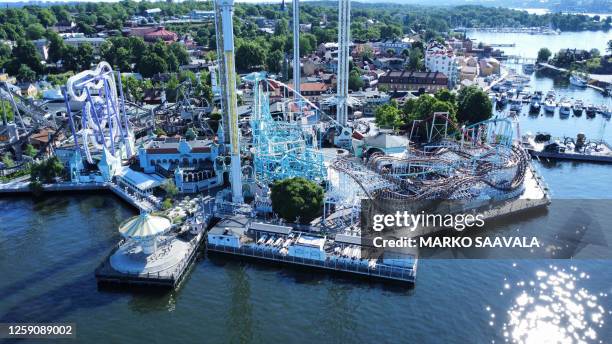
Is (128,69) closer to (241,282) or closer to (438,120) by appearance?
(438,120)

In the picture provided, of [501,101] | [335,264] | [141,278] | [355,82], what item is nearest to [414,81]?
[355,82]

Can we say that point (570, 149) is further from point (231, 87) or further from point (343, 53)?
point (231, 87)

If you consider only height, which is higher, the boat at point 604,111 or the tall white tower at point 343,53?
the tall white tower at point 343,53

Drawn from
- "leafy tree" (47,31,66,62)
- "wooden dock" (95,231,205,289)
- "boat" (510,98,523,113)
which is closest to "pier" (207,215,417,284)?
"wooden dock" (95,231,205,289)

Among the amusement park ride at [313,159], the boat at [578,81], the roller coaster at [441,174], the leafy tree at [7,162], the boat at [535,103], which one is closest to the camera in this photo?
the roller coaster at [441,174]

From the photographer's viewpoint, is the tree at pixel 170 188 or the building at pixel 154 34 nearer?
the tree at pixel 170 188

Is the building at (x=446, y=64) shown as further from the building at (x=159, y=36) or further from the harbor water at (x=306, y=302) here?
the building at (x=159, y=36)

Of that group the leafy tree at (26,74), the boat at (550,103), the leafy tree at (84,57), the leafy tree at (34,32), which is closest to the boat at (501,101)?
the boat at (550,103)
